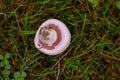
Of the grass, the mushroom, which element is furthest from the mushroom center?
the grass

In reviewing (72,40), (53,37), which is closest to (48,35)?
(53,37)

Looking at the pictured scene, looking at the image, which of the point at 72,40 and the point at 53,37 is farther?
the point at 72,40

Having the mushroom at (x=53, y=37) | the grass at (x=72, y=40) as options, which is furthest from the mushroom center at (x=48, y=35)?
the grass at (x=72, y=40)

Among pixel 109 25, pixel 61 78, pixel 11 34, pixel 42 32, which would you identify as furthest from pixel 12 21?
pixel 109 25

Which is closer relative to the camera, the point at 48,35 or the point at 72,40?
the point at 48,35

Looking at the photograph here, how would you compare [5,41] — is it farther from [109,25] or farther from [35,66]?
[109,25]

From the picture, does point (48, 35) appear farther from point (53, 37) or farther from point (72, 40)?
point (72, 40)

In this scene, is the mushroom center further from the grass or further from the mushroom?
the grass
